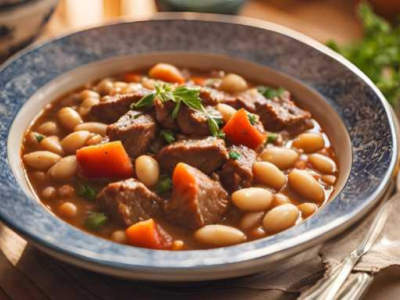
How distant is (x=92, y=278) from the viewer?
2873 mm

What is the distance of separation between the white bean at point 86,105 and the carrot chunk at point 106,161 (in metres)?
0.55

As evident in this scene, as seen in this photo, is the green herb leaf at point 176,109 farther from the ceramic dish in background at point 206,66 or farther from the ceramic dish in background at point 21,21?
the ceramic dish in background at point 21,21

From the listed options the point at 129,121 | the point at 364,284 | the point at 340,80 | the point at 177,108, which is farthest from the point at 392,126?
the point at 129,121

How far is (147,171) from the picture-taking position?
10.2ft

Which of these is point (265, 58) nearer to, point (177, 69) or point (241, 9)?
point (177, 69)

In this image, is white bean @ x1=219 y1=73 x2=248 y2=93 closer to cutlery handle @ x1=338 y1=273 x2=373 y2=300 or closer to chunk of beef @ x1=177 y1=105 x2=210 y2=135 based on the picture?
chunk of beef @ x1=177 y1=105 x2=210 y2=135

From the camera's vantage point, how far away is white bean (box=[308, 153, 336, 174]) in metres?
3.42

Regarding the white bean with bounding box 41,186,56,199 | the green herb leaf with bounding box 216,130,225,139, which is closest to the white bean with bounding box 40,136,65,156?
the white bean with bounding box 41,186,56,199

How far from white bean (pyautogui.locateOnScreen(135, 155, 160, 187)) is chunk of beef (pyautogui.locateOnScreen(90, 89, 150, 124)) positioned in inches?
20.5

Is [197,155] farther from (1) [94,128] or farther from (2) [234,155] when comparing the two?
(1) [94,128]

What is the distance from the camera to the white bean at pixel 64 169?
324cm

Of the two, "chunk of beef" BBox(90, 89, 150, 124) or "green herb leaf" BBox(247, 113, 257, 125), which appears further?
"chunk of beef" BBox(90, 89, 150, 124)

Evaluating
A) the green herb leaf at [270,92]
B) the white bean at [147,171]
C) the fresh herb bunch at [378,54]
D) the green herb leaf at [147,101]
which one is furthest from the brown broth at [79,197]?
the fresh herb bunch at [378,54]

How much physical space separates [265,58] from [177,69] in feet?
1.98
